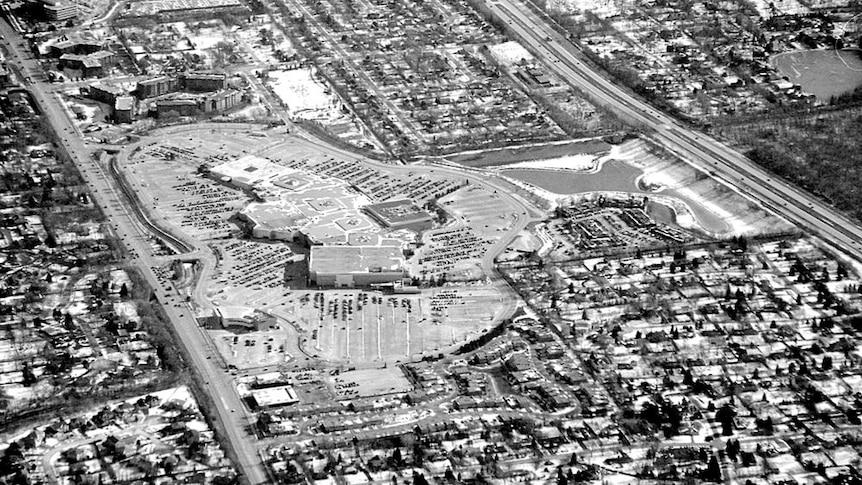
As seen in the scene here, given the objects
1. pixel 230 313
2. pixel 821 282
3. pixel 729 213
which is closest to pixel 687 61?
→ pixel 729 213

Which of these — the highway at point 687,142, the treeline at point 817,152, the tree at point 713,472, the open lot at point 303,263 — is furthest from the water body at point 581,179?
the tree at point 713,472

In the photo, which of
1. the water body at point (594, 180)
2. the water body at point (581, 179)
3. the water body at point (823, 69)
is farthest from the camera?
the water body at point (823, 69)

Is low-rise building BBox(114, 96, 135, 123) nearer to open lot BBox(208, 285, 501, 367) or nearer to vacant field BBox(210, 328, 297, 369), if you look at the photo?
open lot BBox(208, 285, 501, 367)

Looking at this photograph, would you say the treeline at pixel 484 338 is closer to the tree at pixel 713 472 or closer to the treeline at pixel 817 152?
the tree at pixel 713 472

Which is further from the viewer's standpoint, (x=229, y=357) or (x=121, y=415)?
(x=229, y=357)

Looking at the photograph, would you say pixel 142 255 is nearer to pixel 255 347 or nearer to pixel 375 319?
pixel 255 347

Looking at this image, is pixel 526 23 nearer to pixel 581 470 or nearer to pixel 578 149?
pixel 578 149
